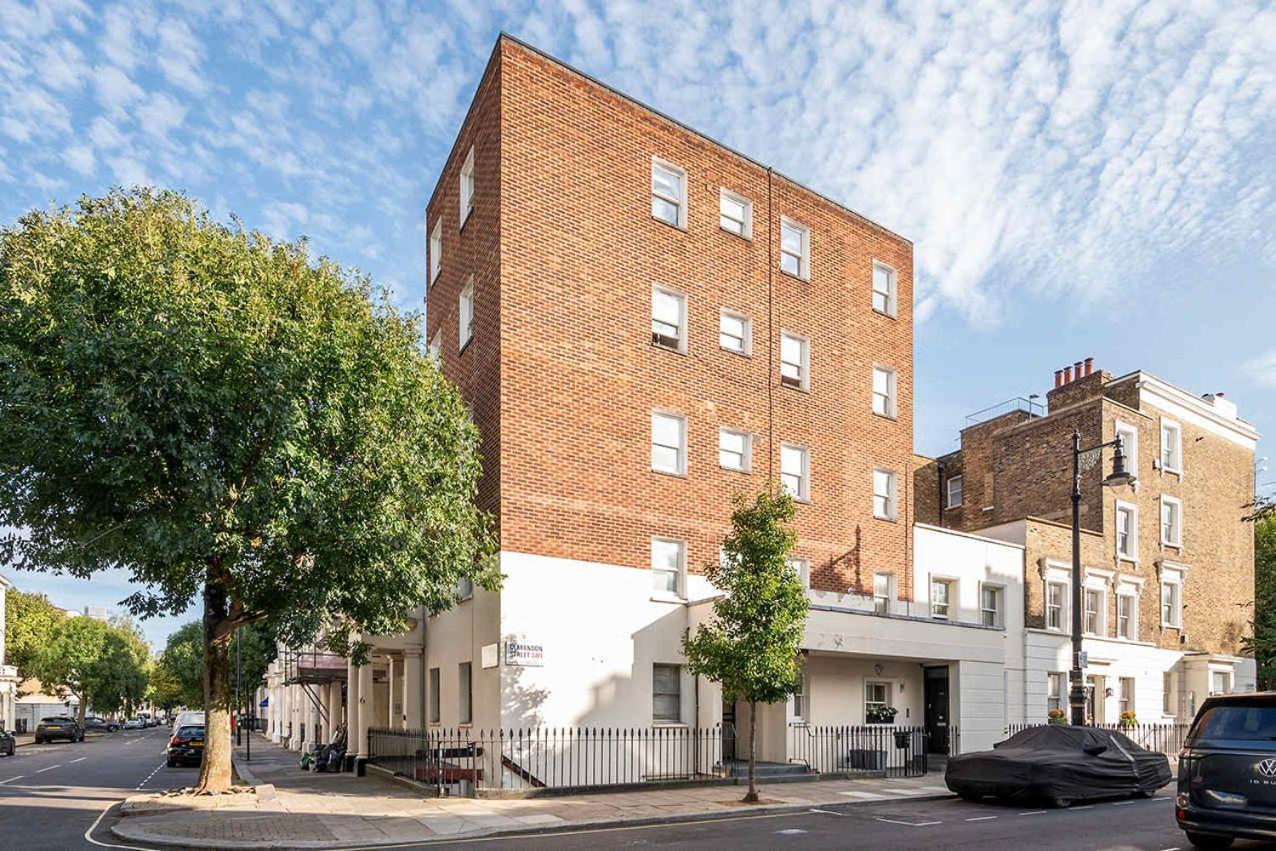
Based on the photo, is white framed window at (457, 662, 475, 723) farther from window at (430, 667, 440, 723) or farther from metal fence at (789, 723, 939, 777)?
metal fence at (789, 723, 939, 777)

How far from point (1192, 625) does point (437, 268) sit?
96.0 ft

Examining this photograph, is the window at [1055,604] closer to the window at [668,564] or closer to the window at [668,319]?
the window at [668,564]

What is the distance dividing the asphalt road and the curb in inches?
34.2

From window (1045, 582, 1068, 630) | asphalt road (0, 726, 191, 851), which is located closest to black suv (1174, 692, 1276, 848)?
asphalt road (0, 726, 191, 851)

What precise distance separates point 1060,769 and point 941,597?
11535mm

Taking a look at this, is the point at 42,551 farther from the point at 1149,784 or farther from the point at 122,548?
the point at 1149,784

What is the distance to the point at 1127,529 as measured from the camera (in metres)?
34.2

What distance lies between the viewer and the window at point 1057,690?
3094cm

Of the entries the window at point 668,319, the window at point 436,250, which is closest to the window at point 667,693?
the window at point 668,319

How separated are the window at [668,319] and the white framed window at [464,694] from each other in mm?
8579

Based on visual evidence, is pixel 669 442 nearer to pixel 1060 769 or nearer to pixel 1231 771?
pixel 1060 769

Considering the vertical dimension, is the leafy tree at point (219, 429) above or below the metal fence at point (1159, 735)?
above

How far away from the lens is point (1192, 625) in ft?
119

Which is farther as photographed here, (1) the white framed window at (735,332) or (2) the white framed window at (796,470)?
(2) the white framed window at (796,470)
